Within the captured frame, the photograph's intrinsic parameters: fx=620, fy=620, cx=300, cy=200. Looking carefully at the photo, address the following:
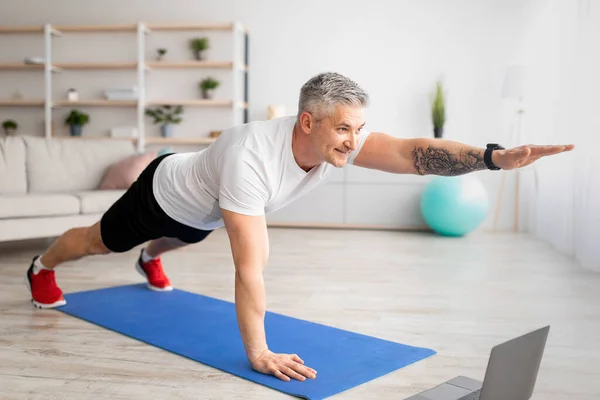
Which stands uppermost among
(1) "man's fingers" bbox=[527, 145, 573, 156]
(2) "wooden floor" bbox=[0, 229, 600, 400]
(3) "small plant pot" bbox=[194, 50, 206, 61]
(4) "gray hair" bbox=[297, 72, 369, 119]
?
(3) "small plant pot" bbox=[194, 50, 206, 61]

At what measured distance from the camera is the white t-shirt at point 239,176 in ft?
5.84

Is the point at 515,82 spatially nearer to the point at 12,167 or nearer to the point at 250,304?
the point at 12,167

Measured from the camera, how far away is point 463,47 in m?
5.61

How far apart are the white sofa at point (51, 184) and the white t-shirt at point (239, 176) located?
1741 mm

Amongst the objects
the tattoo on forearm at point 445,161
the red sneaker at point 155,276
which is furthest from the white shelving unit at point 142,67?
the tattoo on forearm at point 445,161

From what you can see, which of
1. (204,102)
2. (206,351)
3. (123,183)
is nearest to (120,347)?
(206,351)

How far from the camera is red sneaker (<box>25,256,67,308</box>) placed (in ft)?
8.39

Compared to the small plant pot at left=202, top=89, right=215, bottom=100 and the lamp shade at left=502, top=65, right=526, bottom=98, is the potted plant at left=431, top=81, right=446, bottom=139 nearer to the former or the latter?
the lamp shade at left=502, top=65, right=526, bottom=98

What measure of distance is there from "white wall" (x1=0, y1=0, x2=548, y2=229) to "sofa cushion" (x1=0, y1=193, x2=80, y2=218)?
239cm

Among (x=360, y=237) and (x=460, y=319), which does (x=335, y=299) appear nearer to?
(x=460, y=319)

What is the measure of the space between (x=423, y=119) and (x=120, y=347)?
4204mm

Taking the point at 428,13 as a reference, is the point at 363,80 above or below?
below

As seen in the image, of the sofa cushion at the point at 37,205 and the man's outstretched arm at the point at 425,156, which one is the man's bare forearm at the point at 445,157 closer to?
the man's outstretched arm at the point at 425,156

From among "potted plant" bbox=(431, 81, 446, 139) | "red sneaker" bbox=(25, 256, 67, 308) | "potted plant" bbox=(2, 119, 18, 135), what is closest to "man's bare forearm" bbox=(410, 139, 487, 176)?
"red sneaker" bbox=(25, 256, 67, 308)
